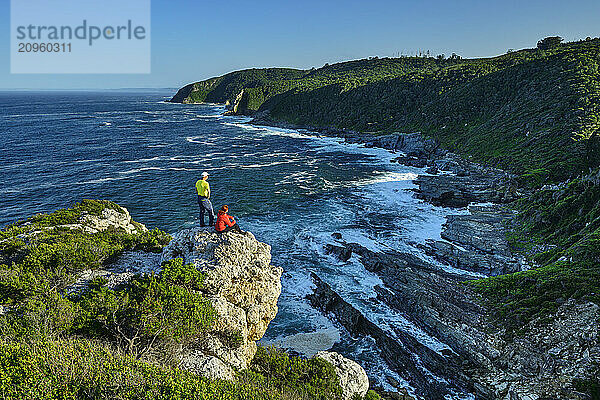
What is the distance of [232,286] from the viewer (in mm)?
16578

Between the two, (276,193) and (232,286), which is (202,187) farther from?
(276,193)

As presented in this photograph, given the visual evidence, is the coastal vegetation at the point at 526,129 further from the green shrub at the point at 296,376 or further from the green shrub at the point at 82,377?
the green shrub at the point at 82,377

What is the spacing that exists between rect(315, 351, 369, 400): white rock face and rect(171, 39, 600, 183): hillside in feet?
146

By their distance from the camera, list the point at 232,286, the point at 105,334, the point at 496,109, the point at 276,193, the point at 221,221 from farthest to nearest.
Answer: the point at 496,109 < the point at 276,193 < the point at 221,221 < the point at 232,286 < the point at 105,334

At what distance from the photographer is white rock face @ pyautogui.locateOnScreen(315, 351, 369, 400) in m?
15.6

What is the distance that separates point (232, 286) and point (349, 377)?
6.97m

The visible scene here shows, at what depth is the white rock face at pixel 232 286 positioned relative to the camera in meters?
15.0

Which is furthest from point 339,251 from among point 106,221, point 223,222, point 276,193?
point 276,193

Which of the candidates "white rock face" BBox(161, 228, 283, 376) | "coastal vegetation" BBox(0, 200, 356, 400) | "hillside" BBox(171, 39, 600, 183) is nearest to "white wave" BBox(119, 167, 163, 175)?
"coastal vegetation" BBox(0, 200, 356, 400)

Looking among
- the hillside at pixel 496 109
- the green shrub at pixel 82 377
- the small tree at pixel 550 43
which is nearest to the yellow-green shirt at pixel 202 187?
the green shrub at pixel 82 377

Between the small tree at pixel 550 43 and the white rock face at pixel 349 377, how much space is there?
548 feet

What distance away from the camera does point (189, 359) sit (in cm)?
1350

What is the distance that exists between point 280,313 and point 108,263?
44.1ft

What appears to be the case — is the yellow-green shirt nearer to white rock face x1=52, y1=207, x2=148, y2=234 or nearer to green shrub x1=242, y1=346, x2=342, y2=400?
green shrub x1=242, y1=346, x2=342, y2=400
